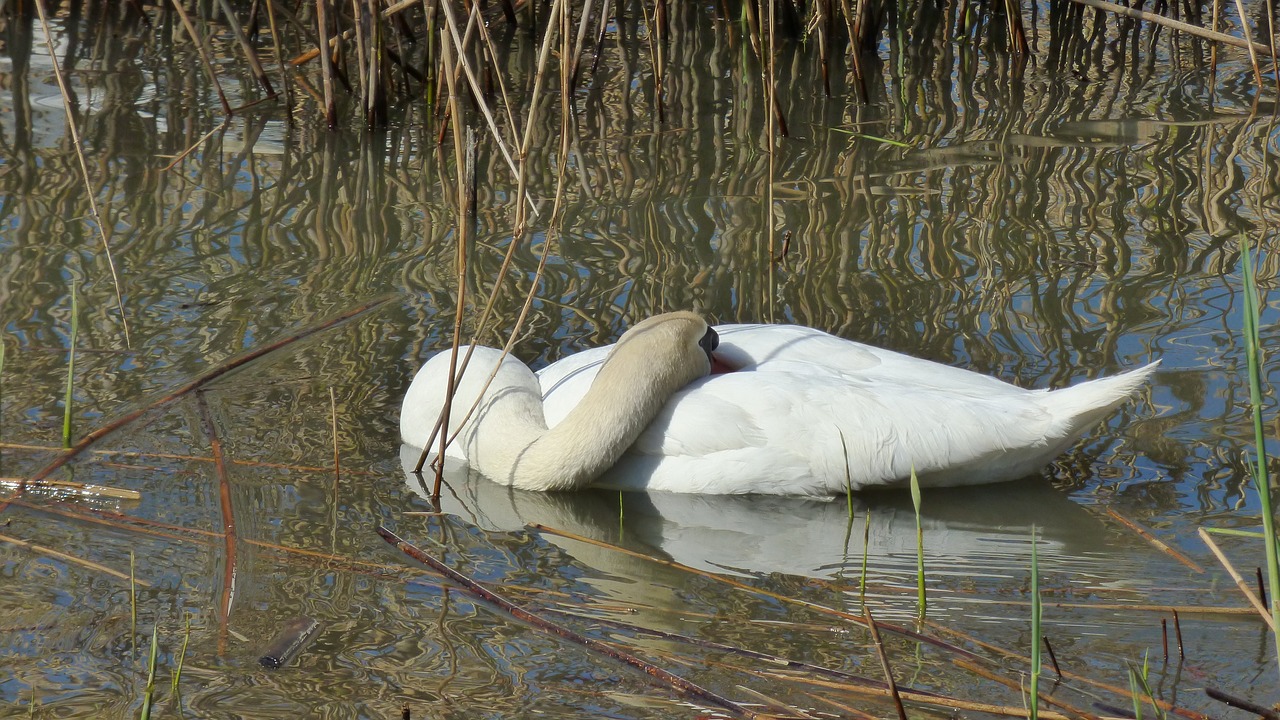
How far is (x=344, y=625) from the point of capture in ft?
11.1

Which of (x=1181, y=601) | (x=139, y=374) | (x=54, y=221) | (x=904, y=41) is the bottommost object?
(x=1181, y=601)

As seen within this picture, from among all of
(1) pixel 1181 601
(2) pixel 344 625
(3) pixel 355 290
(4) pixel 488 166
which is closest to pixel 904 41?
(4) pixel 488 166

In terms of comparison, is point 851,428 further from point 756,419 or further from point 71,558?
point 71,558

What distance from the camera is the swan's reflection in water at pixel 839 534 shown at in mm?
3707

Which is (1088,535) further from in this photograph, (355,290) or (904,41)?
(904,41)

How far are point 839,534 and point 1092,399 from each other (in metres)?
0.80

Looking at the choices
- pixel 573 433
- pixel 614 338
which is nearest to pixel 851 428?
pixel 573 433

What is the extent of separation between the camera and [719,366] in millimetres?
4637

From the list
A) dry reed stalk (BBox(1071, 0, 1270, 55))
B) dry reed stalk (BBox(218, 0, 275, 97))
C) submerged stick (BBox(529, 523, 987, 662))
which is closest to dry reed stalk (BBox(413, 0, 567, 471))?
submerged stick (BBox(529, 523, 987, 662))

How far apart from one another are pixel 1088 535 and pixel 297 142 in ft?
15.7

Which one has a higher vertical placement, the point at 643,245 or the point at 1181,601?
the point at 643,245

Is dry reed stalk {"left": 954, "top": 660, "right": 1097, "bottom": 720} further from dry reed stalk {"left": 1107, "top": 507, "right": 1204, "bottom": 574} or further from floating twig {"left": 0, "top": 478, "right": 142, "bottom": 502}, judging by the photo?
floating twig {"left": 0, "top": 478, "right": 142, "bottom": 502}

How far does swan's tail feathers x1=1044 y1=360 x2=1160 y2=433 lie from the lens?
3924mm

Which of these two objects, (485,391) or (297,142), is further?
(297,142)
